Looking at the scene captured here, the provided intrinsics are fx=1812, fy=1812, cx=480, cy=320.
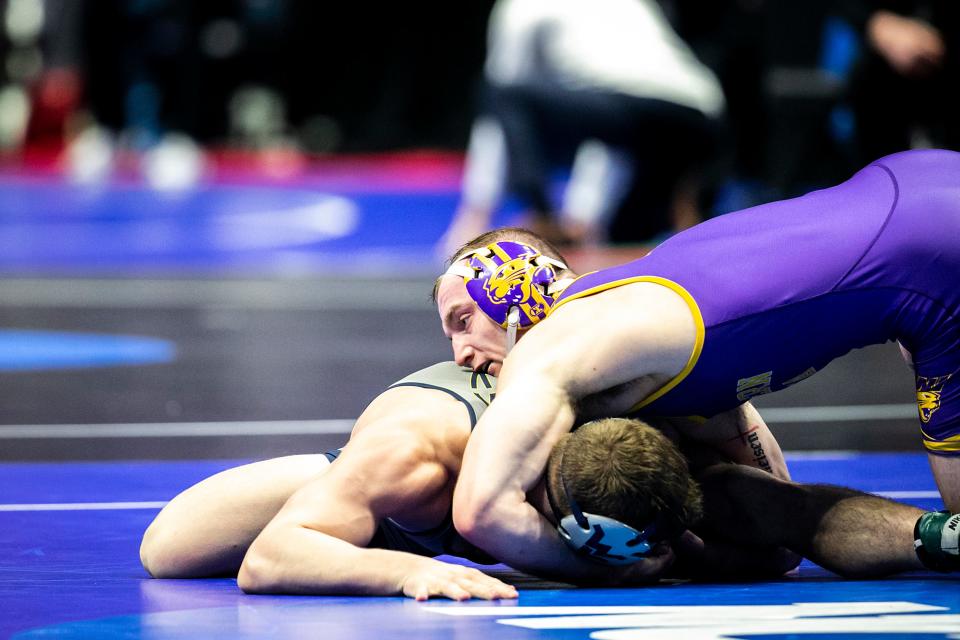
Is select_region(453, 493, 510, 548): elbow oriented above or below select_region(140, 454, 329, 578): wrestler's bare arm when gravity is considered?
above

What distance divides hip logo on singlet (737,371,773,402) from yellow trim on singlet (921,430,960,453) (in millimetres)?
443

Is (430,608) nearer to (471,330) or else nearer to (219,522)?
(219,522)

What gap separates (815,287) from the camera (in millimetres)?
3762

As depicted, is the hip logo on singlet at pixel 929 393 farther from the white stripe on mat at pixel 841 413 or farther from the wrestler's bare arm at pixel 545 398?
the white stripe on mat at pixel 841 413

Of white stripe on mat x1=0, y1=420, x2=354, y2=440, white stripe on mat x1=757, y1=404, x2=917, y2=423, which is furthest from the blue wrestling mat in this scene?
white stripe on mat x1=757, y1=404, x2=917, y2=423

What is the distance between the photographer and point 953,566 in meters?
3.67

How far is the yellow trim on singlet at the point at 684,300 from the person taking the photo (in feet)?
12.0

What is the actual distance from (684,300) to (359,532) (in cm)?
81

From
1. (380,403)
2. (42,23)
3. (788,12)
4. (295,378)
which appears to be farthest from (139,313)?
(42,23)

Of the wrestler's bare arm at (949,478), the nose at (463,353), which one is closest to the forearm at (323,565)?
the nose at (463,353)

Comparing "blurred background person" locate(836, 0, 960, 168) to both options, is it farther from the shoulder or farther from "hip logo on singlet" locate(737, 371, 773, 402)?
the shoulder

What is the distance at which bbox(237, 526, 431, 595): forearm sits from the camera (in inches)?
141

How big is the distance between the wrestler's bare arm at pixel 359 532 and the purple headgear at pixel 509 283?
17.3 inches

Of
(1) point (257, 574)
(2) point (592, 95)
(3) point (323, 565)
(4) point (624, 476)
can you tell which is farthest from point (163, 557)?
(2) point (592, 95)
